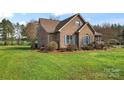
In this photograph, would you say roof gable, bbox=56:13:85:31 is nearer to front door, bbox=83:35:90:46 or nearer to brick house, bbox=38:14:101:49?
brick house, bbox=38:14:101:49

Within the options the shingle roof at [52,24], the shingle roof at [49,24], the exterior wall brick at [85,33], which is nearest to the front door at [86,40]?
the exterior wall brick at [85,33]

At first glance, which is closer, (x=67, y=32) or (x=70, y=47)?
(x=70, y=47)

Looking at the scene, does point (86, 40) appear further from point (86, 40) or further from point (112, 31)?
point (112, 31)

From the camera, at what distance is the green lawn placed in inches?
340

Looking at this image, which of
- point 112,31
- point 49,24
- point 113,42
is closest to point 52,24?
point 49,24

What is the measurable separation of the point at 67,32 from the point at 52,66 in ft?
6.74

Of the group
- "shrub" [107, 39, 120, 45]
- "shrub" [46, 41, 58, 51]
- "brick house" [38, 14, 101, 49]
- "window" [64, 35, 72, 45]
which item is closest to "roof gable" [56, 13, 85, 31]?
"brick house" [38, 14, 101, 49]

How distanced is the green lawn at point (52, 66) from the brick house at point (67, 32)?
17.3 inches

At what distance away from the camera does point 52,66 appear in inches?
366

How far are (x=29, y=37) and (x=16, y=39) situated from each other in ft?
1.32

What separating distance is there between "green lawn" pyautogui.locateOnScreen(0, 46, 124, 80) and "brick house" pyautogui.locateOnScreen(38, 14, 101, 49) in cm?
44
